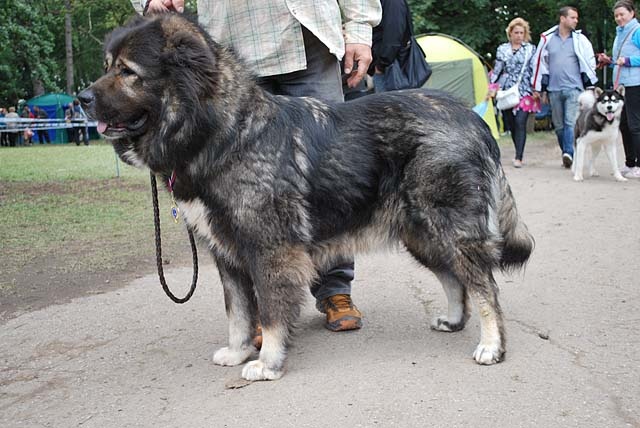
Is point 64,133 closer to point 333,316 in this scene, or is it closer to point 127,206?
point 127,206

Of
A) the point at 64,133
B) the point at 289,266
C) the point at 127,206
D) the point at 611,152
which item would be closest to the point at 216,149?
the point at 289,266

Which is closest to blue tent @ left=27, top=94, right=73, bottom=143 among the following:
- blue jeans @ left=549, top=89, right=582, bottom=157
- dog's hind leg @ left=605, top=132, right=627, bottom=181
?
blue jeans @ left=549, top=89, right=582, bottom=157

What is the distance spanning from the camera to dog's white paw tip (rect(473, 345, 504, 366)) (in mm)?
3637

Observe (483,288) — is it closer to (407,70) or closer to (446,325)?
(446,325)

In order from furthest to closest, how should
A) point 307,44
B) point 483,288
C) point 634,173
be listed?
point 634,173
point 307,44
point 483,288

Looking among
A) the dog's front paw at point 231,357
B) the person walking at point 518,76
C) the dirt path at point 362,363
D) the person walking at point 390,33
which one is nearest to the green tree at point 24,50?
the person walking at point 518,76

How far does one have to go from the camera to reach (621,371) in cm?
345

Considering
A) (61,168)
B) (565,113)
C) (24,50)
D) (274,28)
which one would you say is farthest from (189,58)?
(24,50)

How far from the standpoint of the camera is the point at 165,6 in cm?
390

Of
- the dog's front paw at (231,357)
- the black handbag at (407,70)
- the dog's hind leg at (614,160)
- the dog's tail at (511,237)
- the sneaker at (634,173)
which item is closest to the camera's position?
the dog's front paw at (231,357)

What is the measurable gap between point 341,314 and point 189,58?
74.0 inches

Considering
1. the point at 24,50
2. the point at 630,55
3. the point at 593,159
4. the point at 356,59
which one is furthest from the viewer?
the point at 24,50

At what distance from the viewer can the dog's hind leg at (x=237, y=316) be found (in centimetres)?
385

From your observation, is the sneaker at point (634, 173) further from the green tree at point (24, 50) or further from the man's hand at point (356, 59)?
the green tree at point (24, 50)
